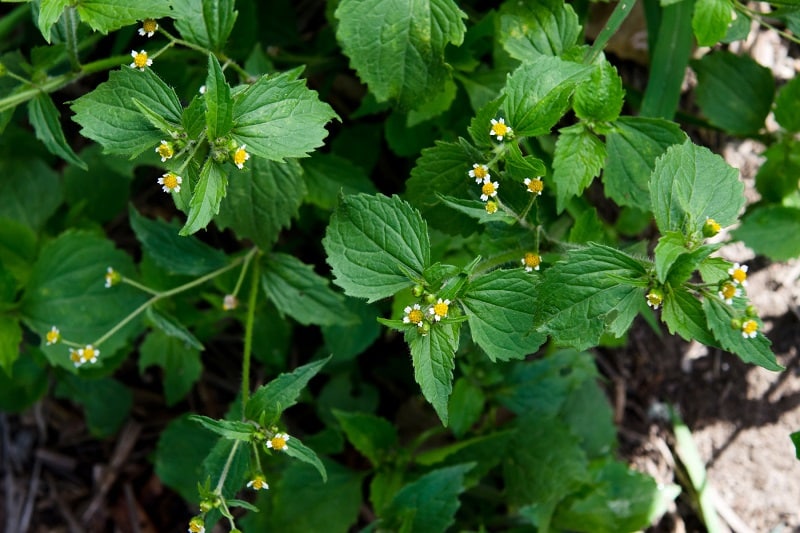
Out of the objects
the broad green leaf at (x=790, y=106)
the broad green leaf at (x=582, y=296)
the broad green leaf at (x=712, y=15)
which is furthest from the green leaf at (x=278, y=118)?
the broad green leaf at (x=790, y=106)

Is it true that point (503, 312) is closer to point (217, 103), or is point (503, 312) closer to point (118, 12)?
point (217, 103)

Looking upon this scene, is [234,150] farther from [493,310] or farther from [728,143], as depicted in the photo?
[728,143]

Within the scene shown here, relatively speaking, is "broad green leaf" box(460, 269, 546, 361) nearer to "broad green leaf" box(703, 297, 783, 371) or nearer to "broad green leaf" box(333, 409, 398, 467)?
"broad green leaf" box(703, 297, 783, 371)

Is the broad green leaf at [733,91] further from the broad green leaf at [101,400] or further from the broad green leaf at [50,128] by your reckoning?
the broad green leaf at [101,400]

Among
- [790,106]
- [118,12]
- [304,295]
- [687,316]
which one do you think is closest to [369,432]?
[304,295]

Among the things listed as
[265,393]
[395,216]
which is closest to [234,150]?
[395,216]

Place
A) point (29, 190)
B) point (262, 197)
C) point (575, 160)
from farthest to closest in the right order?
1. point (29, 190)
2. point (262, 197)
3. point (575, 160)

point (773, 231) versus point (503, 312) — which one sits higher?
point (503, 312)
